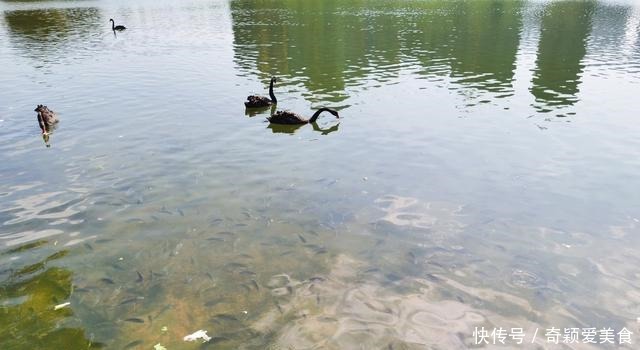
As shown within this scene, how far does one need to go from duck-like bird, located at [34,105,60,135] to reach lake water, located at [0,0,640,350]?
58 cm

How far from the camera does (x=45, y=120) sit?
21188 mm

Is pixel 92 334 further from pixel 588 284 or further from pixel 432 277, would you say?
pixel 588 284

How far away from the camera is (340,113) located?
24.7m

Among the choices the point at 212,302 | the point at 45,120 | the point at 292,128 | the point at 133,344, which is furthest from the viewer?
the point at 292,128

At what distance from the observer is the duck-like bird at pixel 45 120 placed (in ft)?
66.6

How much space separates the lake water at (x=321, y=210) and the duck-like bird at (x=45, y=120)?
58 centimetres

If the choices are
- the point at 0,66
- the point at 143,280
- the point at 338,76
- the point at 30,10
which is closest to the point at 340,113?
the point at 338,76

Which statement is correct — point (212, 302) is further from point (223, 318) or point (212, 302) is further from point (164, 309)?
point (164, 309)

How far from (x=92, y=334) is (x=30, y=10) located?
93.0 m

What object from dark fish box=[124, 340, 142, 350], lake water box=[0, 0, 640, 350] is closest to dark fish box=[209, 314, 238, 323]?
lake water box=[0, 0, 640, 350]

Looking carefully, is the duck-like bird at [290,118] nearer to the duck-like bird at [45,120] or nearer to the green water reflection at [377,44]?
the green water reflection at [377,44]

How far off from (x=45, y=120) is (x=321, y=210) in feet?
49.8

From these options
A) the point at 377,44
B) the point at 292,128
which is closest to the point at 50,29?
the point at 377,44

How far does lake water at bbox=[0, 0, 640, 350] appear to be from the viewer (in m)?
9.23
